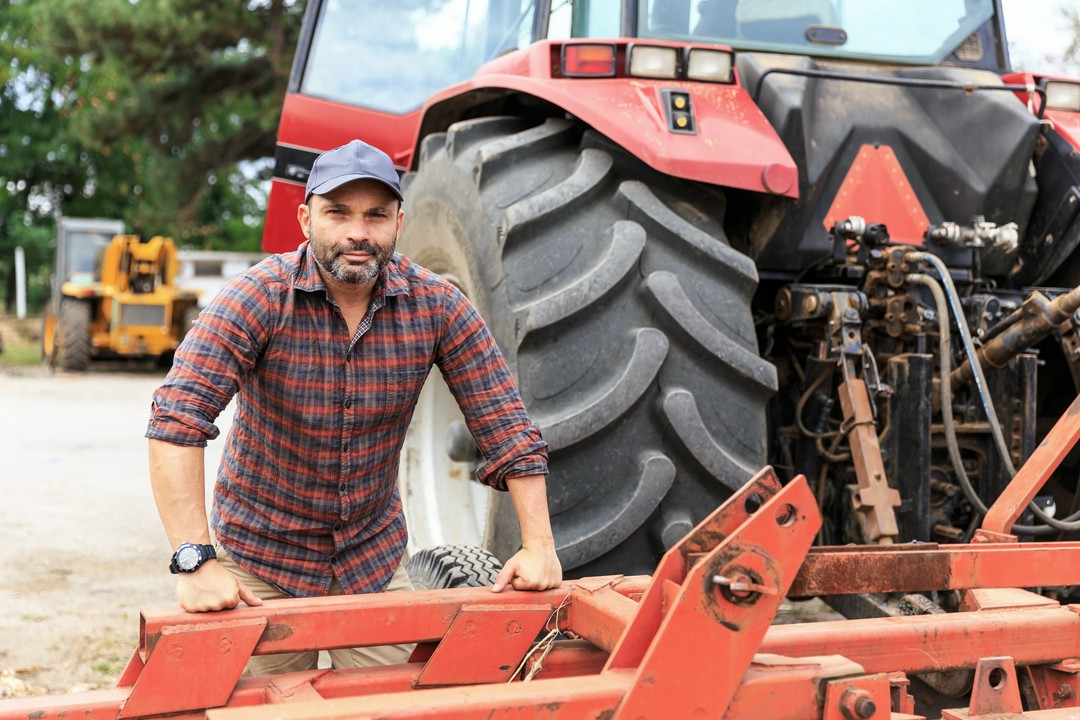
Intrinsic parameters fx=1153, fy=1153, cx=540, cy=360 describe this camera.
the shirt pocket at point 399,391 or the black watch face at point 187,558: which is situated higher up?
the shirt pocket at point 399,391

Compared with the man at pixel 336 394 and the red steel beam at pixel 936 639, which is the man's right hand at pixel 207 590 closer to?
the man at pixel 336 394

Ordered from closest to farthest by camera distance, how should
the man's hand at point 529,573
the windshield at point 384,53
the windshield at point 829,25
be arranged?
the man's hand at point 529,573 < the windshield at point 829,25 < the windshield at point 384,53

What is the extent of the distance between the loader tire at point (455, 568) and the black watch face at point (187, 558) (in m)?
0.78

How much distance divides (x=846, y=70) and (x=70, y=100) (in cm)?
2854

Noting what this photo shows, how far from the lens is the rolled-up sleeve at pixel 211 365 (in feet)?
6.89

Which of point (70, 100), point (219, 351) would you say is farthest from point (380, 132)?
point (70, 100)

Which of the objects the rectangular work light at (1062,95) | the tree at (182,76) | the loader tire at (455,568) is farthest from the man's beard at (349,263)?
the tree at (182,76)

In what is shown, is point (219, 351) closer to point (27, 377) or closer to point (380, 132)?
point (380, 132)

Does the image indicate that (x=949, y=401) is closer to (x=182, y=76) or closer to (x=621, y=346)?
(x=621, y=346)

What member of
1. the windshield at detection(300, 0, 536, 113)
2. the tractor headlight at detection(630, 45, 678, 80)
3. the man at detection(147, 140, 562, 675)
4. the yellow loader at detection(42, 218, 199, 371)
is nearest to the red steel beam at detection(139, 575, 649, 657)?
the man at detection(147, 140, 562, 675)

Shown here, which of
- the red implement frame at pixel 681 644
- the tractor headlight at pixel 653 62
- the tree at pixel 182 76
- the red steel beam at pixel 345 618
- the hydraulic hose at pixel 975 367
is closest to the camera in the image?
the red implement frame at pixel 681 644

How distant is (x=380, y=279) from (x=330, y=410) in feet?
0.96

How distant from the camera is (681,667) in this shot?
1.76 m

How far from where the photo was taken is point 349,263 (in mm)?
2305
